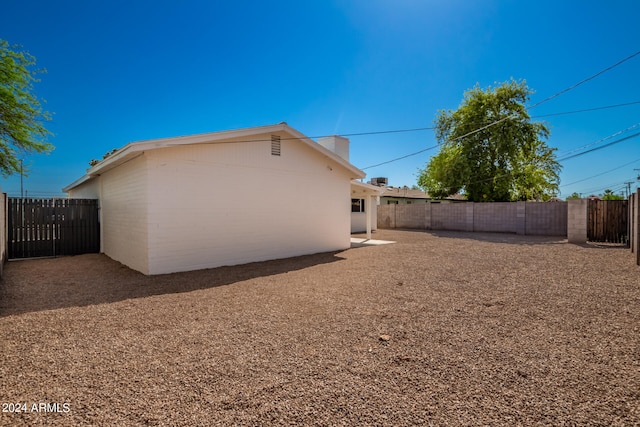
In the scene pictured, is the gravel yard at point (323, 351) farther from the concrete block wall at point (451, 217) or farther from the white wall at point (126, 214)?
the concrete block wall at point (451, 217)

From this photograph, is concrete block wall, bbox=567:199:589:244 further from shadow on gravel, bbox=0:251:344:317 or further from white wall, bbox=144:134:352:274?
shadow on gravel, bbox=0:251:344:317

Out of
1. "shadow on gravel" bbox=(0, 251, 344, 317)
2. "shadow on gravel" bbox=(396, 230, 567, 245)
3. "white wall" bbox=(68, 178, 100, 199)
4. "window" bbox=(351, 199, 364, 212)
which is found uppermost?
"white wall" bbox=(68, 178, 100, 199)

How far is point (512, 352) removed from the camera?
10.1 feet

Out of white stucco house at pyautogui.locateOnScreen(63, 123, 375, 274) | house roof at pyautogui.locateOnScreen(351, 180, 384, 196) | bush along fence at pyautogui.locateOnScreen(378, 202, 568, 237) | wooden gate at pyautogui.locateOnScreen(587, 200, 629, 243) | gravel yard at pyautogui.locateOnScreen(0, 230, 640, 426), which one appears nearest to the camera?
gravel yard at pyautogui.locateOnScreen(0, 230, 640, 426)

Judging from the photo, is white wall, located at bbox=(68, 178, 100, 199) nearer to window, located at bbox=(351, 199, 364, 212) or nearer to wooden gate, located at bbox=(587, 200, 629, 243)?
window, located at bbox=(351, 199, 364, 212)

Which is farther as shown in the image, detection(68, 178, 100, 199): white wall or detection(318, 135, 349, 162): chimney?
detection(318, 135, 349, 162): chimney

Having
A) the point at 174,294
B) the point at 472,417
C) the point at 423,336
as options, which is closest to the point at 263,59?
the point at 174,294

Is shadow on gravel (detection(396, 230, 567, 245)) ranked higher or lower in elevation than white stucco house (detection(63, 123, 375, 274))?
lower

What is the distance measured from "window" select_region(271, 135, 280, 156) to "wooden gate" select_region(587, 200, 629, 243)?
13378 mm

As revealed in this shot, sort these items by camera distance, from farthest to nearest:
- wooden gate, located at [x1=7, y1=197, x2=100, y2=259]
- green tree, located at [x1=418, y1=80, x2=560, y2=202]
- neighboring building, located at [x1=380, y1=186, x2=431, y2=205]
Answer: neighboring building, located at [x1=380, y1=186, x2=431, y2=205] < green tree, located at [x1=418, y1=80, x2=560, y2=202] < wooden gate, located at [x1=7, y1=197, x2=100, y2=259]

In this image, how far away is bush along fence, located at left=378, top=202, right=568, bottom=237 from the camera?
16109 millimetres

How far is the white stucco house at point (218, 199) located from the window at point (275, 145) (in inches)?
1.3

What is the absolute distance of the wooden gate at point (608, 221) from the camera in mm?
11922

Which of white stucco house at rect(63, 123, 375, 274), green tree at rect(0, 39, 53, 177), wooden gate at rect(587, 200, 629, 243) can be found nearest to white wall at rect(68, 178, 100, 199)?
white stucco house at rect(63, 123, 375, 274)
